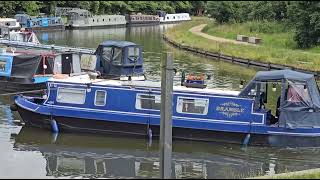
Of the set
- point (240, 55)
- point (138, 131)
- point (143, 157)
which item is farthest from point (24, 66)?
point (240, 55)

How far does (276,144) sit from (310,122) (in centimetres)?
147

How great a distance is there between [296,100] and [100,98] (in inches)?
291

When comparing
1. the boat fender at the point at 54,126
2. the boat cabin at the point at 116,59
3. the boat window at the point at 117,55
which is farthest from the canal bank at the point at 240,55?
the boat fender at the point at 54,126

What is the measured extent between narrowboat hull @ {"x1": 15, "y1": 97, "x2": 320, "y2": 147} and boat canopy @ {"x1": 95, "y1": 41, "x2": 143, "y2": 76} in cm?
619

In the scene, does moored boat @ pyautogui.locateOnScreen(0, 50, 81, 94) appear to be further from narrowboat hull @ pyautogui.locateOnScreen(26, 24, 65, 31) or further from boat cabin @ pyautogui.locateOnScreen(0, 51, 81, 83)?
narrowboat hull @ pyautogui.locateOnScreen(26, 24, 65, 31)

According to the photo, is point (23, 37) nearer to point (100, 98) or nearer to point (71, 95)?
point (71, 95)

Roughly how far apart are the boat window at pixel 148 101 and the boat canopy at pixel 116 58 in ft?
20.8

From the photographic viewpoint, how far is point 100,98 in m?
22.3

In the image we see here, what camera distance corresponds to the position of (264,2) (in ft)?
207

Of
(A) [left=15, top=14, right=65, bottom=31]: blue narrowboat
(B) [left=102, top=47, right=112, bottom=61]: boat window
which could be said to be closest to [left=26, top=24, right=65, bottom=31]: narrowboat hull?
(A) [left=15, top=14, right=65, bottom=31]: blue narrowboat

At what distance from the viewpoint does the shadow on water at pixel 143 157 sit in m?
18.3

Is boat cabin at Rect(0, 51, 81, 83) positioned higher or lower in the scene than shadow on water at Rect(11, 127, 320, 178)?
higher

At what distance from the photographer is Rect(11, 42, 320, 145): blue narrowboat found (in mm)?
20875

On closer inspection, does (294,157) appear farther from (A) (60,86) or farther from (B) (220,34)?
(B) (220,34)
